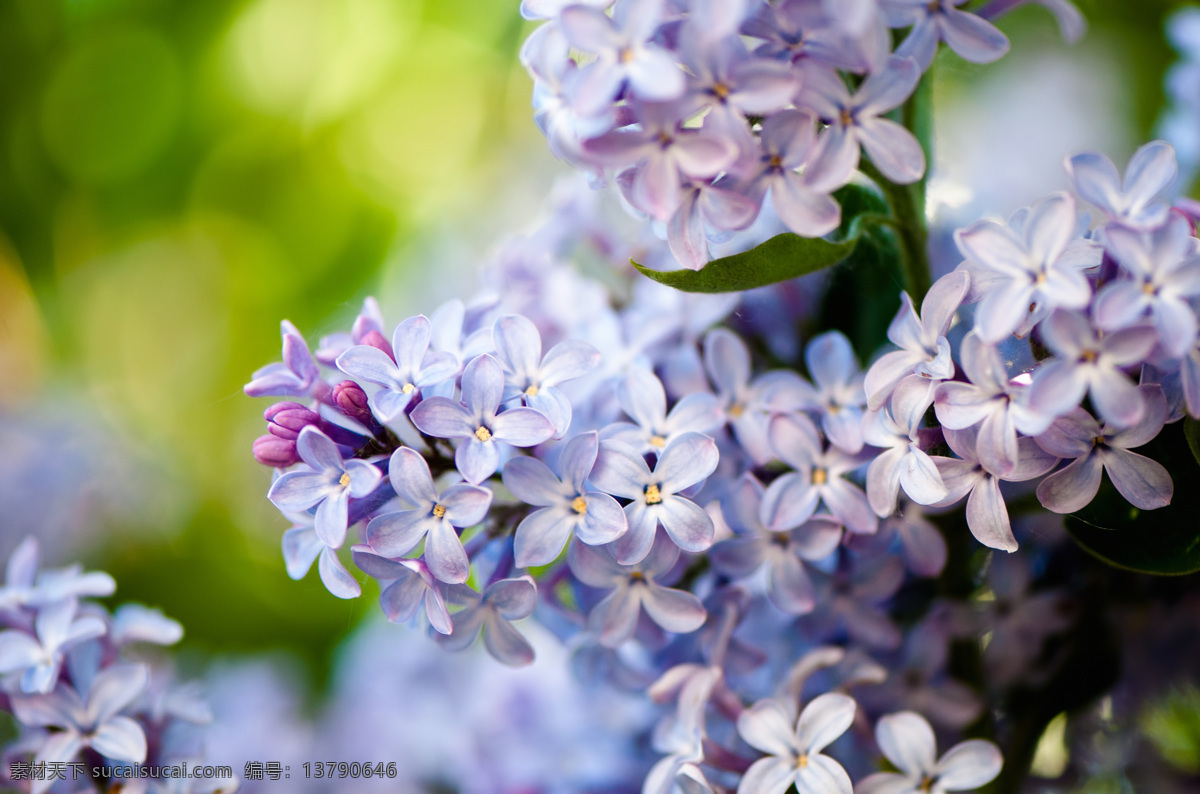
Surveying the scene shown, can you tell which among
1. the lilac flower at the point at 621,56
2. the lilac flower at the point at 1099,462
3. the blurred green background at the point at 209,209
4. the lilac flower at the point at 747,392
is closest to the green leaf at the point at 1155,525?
the lilac flower at the point at 1099,462

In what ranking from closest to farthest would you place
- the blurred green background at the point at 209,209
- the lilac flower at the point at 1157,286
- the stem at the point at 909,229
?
the lilac flower at the point at 1157,286, the stem at the point at 909,229, the blurred green background at the point at 209,209

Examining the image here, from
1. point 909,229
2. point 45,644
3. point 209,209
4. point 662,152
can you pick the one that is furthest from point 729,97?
point 209,209

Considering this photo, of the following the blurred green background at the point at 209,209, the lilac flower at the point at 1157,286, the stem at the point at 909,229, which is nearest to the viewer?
the lilac flower at the point at 1157,286

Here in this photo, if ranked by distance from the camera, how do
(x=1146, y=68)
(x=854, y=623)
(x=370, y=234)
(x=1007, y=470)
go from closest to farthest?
(x=1007, y=470) → (x=854, y=623) → (x=1146, y=68) → (x=370, y=234)

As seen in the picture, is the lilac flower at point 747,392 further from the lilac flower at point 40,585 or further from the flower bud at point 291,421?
the lilac flower at point 40,585

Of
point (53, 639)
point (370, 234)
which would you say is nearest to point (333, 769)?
point (53, 639)

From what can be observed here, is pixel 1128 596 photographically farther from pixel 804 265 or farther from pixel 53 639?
pixel 53 639

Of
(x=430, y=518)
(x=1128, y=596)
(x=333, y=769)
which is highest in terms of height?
(x=430, y=518)
